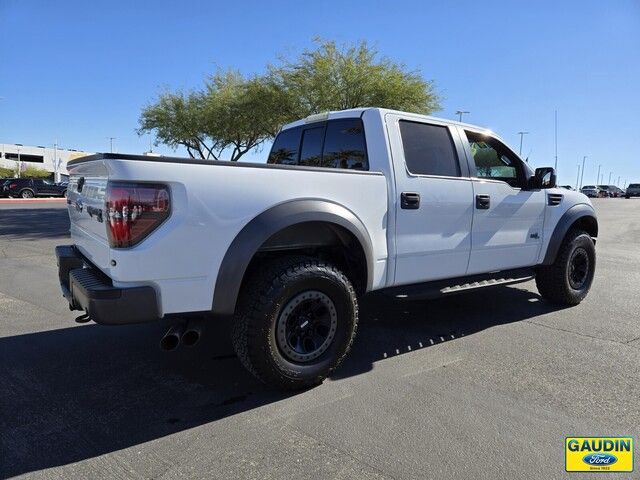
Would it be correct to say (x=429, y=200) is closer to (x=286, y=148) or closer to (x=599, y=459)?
(x=286, y=148)

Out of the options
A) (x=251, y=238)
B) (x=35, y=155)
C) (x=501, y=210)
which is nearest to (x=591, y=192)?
(x=501, y=210)

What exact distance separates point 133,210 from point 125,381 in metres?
1.49

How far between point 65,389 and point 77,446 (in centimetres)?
83

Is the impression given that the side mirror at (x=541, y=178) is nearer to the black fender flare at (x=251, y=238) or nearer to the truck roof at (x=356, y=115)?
the truck roof at (x=356, y=115)

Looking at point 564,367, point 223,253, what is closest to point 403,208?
point 223,253

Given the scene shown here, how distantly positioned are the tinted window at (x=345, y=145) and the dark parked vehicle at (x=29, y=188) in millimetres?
33980

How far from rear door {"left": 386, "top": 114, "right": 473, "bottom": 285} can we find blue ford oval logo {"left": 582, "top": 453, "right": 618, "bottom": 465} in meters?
1.74

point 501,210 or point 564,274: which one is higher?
point 501,210

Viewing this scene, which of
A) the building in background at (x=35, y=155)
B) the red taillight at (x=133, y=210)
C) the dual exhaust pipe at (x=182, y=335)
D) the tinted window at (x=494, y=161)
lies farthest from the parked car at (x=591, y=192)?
the building in background at (x=35, y=155)

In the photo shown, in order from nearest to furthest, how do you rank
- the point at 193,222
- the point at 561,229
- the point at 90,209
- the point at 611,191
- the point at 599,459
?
the point at 599,459
the point at 193,222
the point at 90,209
the point at 561,229
the point at 611,191

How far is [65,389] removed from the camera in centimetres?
329

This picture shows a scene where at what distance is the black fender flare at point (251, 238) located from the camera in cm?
289

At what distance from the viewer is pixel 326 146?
4355 mm

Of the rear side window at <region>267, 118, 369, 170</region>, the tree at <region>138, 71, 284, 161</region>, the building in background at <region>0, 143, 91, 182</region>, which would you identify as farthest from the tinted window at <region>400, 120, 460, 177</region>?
the building in background at <region>0, 143, 91, 182</region>
